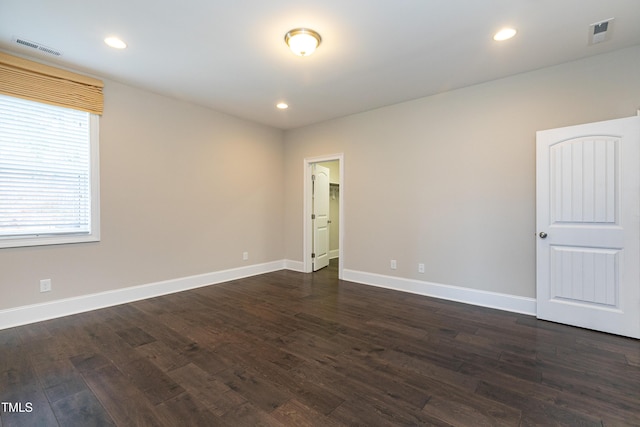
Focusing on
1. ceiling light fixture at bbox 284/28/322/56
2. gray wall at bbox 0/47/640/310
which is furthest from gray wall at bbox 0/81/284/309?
ceiling light fixture at bbox 284/28/322/56

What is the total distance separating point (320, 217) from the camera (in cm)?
575

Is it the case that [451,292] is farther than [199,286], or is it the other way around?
[199,286]

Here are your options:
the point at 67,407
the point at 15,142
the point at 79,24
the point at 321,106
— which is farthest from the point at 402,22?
the point at 15,142

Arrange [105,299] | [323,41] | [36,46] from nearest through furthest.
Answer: [323,41], [36,46], [105,299]

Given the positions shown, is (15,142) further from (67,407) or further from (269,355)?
(269,355)

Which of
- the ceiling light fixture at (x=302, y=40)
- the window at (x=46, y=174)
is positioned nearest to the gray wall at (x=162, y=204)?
the window at (x=46, y=174)

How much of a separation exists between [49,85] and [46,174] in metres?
0.95

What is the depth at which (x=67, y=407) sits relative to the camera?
1.76 metres

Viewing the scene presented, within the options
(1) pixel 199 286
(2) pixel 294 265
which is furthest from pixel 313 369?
(2) pixel 294 265

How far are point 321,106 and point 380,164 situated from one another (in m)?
1.27

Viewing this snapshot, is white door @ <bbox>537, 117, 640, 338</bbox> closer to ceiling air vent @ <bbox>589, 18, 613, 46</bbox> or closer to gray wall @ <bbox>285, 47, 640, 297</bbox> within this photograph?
gray wall @ <bbox>285, 47, 640, 297</bbox>

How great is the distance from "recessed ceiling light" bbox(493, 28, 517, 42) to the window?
4357 millimetres

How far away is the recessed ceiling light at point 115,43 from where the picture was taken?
2662mm

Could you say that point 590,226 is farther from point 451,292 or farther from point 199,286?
point 199,286
